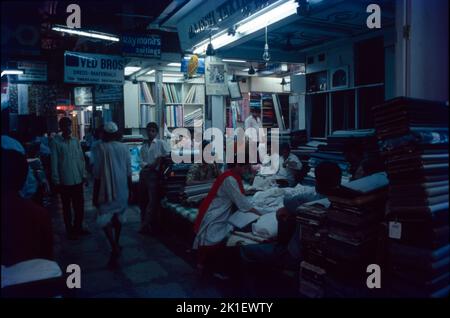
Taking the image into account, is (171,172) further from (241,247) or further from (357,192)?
(357,192)

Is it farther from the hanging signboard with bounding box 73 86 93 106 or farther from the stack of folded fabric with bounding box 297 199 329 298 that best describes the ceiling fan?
the hanging signboard with bounding box 73 86 93 106

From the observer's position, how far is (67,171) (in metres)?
6.10

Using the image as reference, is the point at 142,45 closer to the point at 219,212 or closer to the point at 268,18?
the point at 268,18

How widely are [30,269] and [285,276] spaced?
221 centimetres

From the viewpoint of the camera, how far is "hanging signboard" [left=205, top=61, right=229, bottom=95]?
7.67 meters

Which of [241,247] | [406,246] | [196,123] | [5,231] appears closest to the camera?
[5,231]

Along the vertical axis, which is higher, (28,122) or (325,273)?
(28,122)

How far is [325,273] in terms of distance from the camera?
2.98 metres

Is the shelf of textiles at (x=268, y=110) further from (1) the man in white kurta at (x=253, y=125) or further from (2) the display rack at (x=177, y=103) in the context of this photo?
(2) the display rack at (x=177, y=103)

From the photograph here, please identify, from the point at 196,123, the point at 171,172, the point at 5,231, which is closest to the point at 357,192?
the point at 5,231

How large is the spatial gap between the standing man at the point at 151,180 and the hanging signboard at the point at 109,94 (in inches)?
79.2

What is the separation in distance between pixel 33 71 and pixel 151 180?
6870 millimetres

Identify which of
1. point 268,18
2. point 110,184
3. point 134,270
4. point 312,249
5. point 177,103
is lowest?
point 134,270

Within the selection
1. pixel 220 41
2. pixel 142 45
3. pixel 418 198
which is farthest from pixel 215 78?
pixel 418 198
